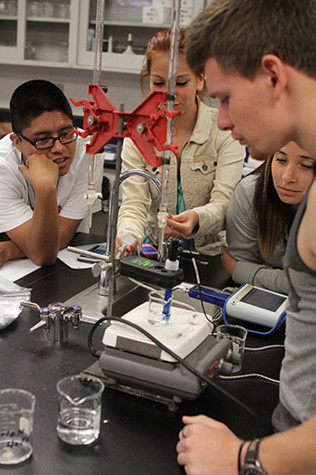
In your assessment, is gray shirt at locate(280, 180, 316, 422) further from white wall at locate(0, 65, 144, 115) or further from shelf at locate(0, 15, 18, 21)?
shelf at locate(0, 15, 18, 21)

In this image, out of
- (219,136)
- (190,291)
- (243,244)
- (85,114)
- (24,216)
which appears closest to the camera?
(85,114)

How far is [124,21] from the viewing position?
12.4 ft

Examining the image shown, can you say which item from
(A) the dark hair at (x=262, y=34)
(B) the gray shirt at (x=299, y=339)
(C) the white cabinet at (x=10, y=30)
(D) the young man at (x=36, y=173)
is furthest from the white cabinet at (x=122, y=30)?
(B) the gray shirt at (x=299, y=339)

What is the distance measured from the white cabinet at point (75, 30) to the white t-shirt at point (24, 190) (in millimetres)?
2063

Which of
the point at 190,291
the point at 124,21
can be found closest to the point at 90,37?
the point at 124,21

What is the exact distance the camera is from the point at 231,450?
2.31 ft

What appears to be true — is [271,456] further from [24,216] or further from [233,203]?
[24,216]

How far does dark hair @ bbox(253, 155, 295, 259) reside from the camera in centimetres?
152

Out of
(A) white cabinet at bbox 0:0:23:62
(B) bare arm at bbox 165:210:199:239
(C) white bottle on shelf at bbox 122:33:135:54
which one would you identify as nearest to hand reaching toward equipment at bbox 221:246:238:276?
(B) bare arm at bbox 165:210:199:239

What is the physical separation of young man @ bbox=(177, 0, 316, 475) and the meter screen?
1.39 ft

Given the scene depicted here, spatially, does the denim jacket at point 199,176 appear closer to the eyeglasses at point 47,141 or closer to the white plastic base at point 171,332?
the eyeglasses at point 47,141

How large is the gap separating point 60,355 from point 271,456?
0.50m

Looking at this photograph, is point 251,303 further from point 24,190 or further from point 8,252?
point 24,190

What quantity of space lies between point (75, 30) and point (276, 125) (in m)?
3.44
